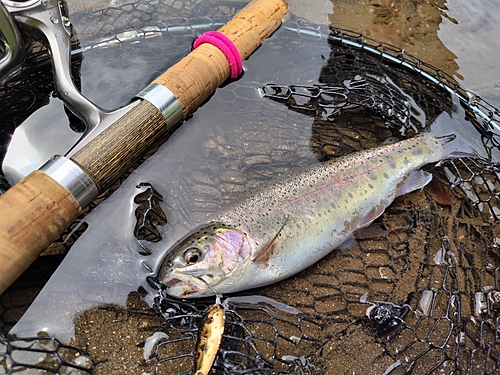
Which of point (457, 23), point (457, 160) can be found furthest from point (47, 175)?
point (457, 23)

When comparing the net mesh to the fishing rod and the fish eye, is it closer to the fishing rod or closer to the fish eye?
the fish eye

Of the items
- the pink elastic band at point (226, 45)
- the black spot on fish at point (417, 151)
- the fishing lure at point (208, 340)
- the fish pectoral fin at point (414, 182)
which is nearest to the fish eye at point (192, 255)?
the fishing lure at point (208, 340)

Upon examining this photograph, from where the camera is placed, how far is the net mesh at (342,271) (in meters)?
2.21

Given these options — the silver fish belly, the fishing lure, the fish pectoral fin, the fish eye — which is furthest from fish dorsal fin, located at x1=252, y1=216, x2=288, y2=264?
the fish pectoral fin

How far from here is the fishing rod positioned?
182 centimetres

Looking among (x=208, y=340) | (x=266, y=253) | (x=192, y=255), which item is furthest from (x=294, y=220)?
(x=208, y=340)

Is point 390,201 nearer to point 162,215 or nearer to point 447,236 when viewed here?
point 447,236

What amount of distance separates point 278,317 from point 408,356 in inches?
31.4

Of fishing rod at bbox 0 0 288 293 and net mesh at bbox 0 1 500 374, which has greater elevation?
fishing rod at bbox 0 0 288 293

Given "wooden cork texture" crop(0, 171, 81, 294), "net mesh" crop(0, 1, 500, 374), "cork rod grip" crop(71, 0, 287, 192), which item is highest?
"cork rod grip" crop(71, 0, 287, 192)

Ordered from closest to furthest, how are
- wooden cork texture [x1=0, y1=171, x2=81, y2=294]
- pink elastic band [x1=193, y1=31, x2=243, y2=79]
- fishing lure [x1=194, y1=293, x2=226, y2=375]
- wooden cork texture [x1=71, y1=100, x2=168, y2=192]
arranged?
wooden cork texture [x1=0, y1=171, x2=81, y2=294], fishing lure [x1=194, y1=293, x2=226, y2=375], wooden cork texture [x1=71, y1=100, x2=168, y2=192], pink elastic band [x1=193, y1=31, x2=243, y2=79]

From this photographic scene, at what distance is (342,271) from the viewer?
2629 mm

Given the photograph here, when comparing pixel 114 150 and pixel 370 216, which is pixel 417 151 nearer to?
pixel 370 216

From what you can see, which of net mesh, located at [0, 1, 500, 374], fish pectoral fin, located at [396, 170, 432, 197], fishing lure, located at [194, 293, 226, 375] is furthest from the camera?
fish pectoral fin, located at [396, 170, 432, 197]
